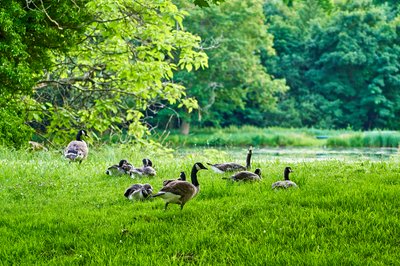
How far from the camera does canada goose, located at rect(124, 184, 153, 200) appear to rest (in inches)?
340

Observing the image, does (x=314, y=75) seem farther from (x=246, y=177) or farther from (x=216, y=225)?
(x=216, y=225)

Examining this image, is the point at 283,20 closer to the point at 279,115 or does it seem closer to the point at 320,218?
the point at 279,115

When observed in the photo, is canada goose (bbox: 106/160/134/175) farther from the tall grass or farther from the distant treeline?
the distant treeline

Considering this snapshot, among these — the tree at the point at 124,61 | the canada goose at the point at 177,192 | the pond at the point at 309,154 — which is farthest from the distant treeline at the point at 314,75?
the canada goose at the point at 177,192

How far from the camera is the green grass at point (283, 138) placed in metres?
39.1

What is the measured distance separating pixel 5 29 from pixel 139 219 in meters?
8.69

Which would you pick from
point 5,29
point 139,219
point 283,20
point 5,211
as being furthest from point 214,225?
point 283,20

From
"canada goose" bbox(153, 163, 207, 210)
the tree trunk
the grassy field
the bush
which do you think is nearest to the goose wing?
the grassy field

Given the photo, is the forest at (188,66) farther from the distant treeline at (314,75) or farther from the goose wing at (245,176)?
the goose wing at (245,176)

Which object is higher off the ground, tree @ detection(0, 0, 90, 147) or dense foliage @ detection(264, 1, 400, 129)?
dense foliage @ detection(264, 1, 400, 129)

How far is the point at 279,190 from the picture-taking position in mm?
8648

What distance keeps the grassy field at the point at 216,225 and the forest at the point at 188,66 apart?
3.07 m

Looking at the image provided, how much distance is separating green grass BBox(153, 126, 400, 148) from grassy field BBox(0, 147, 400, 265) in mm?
24009

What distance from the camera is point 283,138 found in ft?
143
